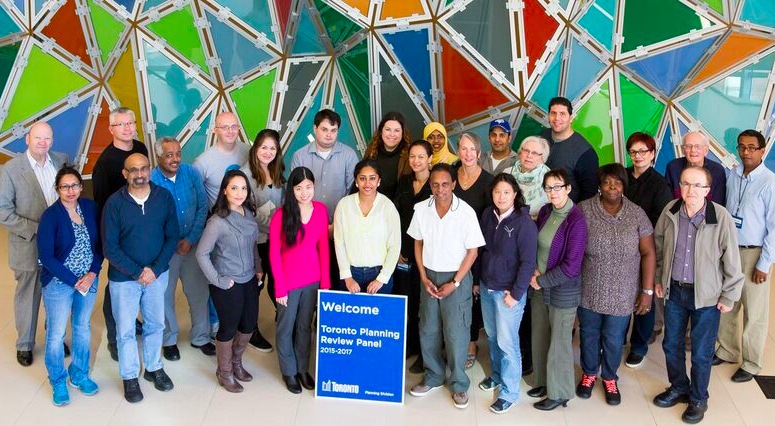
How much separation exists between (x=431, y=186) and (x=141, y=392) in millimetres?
2198

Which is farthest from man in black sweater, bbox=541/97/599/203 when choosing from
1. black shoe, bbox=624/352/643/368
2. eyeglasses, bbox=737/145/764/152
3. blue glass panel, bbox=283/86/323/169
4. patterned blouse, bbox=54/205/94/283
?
patterned blouse, bbox=54/205/94/283

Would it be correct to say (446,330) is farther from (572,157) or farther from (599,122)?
(599,122)

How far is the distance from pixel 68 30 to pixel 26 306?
273cm

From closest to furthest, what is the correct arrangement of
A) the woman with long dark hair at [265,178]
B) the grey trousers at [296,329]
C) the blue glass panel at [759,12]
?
the grey trousers at [296,329] < the woman with long dark hair at [265,178] < the blue glass panel at [759,12]

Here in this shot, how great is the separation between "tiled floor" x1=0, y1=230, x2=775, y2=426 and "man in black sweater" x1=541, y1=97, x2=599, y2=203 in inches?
49.9

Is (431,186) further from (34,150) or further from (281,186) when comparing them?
(34,150)

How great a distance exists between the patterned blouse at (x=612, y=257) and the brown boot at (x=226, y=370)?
7.16ft

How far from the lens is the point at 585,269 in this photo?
14.3ft

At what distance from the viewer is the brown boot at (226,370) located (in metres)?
4.65

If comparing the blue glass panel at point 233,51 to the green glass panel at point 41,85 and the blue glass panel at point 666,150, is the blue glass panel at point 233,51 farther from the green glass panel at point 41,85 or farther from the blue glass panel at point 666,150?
the blue glass panel at point 666,150

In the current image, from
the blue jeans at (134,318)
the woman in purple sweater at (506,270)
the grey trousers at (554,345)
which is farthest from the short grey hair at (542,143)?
the blue jeans at (134,318)

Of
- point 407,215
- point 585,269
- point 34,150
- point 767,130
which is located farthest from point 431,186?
point 767,130

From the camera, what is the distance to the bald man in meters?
4.26

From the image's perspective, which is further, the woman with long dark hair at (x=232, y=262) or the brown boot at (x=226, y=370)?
the brown boot at (x=226, y=370)
